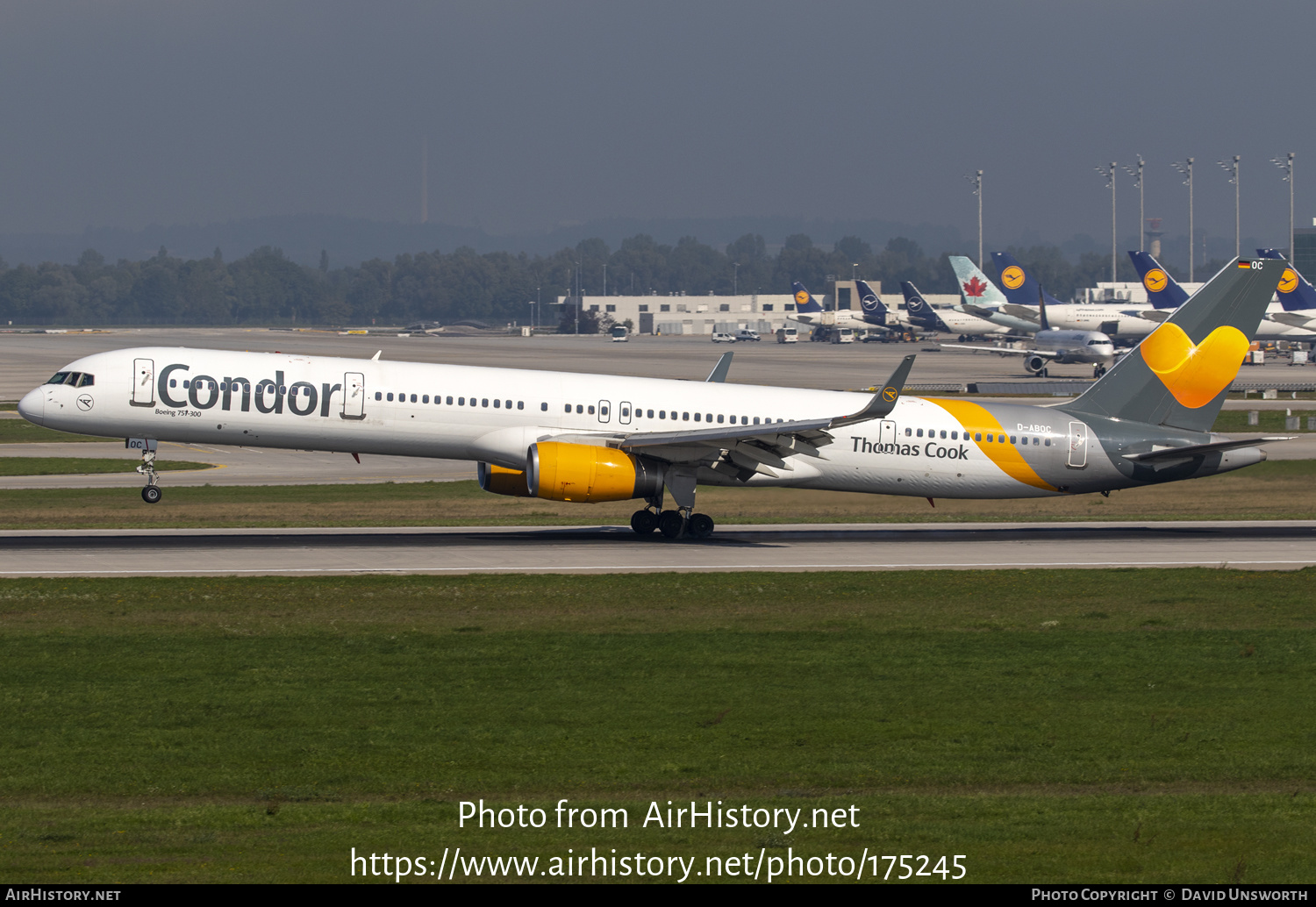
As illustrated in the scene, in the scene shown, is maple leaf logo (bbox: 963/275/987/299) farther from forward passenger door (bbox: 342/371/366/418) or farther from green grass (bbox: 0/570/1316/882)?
green grass (bbox: 0/570/1316/882)

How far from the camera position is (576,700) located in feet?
69.7

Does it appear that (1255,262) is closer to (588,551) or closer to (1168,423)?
(1168,423)

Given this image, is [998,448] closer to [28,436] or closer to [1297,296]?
[28,436]

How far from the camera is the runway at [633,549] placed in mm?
35469

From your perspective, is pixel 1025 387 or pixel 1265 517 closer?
pixel 1265 517

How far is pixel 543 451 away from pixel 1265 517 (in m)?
26.1

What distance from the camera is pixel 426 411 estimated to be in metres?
40.1

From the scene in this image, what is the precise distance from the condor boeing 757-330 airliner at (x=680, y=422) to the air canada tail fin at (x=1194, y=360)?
5 cm

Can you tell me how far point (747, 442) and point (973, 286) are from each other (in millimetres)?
151263

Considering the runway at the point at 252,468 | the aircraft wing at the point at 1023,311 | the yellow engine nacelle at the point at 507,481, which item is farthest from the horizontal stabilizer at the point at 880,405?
the aircraft wing at the point at 1023,311

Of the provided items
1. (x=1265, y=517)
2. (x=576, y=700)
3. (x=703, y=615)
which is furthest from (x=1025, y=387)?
(x=576, y=700)

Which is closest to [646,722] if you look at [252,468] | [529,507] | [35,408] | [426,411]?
[426,411]

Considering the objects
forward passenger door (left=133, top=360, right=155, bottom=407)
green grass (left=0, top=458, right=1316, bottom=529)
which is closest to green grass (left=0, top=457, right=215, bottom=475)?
green grass (left=0, top=458, right=1316, bottom=529)

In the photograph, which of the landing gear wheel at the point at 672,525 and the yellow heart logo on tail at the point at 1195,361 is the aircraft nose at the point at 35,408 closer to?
the landing gear wheel at the point at 672,525
